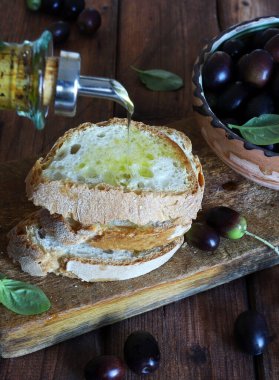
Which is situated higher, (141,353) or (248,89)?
(248,89)

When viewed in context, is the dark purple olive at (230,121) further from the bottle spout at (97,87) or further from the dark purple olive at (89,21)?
the dark purple olive at (89,21)

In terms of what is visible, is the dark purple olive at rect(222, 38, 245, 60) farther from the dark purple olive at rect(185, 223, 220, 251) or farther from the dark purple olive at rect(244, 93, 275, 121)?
the dark purple olive at rect(185, 223, 220, 251)

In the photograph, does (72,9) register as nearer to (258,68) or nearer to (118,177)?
(258,68)

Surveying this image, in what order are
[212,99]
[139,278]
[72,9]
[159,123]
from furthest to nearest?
[72,9] < [159,123] < [212,99] < [139,278]

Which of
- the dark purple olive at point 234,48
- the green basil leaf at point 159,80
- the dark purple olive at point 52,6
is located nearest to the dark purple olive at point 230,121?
the dark purple olive at point 234,48

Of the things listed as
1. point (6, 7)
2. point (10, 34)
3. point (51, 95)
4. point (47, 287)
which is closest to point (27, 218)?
point (47, 287)

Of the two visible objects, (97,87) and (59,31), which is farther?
(59,31)

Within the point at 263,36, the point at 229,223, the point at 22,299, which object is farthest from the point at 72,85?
the point at 263,36
